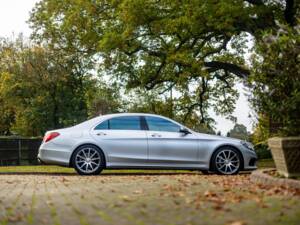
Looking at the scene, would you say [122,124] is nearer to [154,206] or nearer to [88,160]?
[88,160]

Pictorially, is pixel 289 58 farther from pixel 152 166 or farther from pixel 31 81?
pixel 31 81

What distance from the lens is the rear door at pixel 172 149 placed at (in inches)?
617

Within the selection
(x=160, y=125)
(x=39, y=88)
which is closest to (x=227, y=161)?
(x=160, y=125)

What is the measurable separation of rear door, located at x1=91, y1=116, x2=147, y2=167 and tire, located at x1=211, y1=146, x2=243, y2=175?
1751 millimetres

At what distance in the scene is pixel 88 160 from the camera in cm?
1546

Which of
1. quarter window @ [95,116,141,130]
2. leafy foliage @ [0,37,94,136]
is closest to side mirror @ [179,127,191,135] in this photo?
quarter window @ [95,116,141,130]

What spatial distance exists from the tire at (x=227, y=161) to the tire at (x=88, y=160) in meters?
2.78

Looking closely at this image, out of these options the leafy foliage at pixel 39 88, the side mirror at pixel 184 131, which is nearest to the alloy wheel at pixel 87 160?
the side mirror at pixel 184 131

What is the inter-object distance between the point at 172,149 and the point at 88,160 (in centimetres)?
209

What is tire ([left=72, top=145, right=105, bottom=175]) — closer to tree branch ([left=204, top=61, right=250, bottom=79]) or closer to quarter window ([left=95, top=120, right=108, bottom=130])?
quarter window ([left=95, top=120, right=108, bottom=130])

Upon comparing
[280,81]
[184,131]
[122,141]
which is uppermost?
[280,81]

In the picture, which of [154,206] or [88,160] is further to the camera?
[88,160]

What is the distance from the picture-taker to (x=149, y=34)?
27.8 m

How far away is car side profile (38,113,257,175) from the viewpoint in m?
15.5
